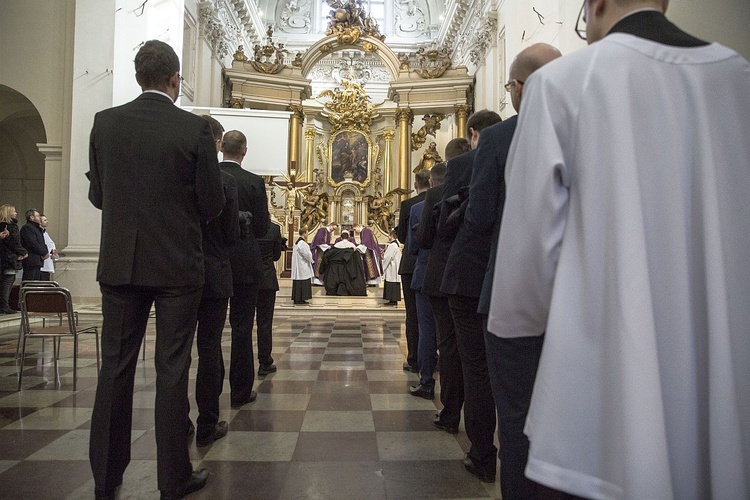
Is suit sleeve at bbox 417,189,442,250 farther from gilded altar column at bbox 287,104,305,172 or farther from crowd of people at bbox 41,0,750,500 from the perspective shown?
gilded altar column at bbox 287,104,305,172

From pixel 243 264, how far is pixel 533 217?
2660 millimetres

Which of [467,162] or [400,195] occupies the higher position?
[400,195]

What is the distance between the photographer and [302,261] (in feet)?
38.2

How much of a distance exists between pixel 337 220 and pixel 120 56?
38.4 feet

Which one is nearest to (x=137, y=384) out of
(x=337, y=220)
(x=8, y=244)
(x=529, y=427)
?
(x=529, y=427)

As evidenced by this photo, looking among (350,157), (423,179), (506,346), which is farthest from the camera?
(350,157)

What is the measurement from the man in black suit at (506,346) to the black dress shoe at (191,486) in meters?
1.31

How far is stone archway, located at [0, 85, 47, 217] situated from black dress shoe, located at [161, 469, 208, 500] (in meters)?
15.0

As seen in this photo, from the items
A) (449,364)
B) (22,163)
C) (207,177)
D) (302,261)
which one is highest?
(22,163)

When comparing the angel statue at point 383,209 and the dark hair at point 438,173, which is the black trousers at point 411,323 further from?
the angel statue at point 383,209

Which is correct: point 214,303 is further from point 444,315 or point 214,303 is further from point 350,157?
point 350,157

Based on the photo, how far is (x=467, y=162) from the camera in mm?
2744

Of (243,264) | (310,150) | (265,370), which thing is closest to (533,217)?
(243,264)

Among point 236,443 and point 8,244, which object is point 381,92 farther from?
point 236,443
